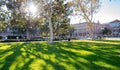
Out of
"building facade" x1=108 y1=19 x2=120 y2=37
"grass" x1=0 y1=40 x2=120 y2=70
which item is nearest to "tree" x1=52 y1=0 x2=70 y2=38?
"grass" x1=0 y1=40 x2=120 y2=70

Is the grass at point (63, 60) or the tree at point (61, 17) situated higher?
the tree at point (61, 17)

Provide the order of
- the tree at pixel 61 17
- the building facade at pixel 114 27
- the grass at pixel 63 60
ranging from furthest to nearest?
the building facade at pixel 114 27
the tree at pixel 61 17
the grass at pixel 63 60

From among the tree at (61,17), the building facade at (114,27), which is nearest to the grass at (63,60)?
the tree at (61,17)

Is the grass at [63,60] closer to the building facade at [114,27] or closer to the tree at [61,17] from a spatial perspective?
the tree at [61,17]

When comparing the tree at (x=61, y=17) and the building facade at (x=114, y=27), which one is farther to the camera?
the building facade at (x=114, y=27)

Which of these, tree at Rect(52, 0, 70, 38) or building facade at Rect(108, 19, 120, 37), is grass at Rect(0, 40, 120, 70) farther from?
building facade at Rect(108, 19, 120, 37)

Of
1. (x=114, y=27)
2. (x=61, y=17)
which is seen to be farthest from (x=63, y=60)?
(x=114, y=27)

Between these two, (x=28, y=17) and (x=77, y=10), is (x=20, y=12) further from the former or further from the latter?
(x=77, y=10)

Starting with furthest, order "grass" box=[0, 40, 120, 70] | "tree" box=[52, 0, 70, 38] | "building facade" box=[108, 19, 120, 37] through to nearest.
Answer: "building facade" box=[108, 19, 120, 37], "tree" box=[52, 0, 70, 38], "grass" box=[0, 40, 120, 70]

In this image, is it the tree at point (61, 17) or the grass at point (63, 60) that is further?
the tree at point (61, 17)

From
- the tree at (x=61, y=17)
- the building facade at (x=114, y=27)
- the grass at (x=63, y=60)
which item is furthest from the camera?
the building facade at (x=114, y=27)

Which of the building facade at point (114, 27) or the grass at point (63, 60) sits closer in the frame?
the grass at point (63, 60)

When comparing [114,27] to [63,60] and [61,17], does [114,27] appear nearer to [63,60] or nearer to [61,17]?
[61,17]

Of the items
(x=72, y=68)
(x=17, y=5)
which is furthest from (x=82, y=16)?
(x=72, y=68)
